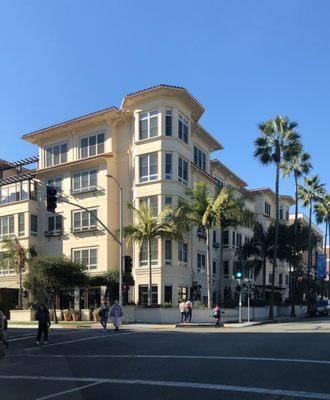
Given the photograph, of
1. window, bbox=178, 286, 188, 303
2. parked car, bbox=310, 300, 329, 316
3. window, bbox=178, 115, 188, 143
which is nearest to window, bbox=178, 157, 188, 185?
window, bbox=178, 115, 188, 143

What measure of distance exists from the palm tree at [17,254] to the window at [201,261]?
14301 mm

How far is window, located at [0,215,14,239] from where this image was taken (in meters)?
50.6

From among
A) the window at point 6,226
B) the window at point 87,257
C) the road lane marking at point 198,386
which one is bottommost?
the road lane marking at point 198,386

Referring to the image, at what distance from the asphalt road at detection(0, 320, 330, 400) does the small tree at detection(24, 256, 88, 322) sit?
19304 millimetres

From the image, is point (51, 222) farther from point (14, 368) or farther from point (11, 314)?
point (14, 368)

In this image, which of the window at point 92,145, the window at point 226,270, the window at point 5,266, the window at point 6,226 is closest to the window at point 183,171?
the window at point 92,145

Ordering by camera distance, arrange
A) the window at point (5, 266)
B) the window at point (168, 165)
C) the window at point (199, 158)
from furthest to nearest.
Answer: the window at point (199, 158), the window at point (5, 266), the window at point (168, 165)

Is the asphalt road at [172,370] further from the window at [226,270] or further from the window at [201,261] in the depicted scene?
the window at [226,270]

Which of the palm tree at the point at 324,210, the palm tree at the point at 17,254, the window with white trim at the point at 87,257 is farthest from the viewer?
the palm tree at the point at 324,210

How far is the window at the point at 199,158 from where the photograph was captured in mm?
49119

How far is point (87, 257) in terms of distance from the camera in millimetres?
46000

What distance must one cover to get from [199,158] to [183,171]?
241 inches

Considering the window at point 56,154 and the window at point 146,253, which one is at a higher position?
the window at point 56,154

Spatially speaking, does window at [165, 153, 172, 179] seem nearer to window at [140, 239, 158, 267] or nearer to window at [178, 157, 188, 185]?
window at [178, 157, 188, 185]
